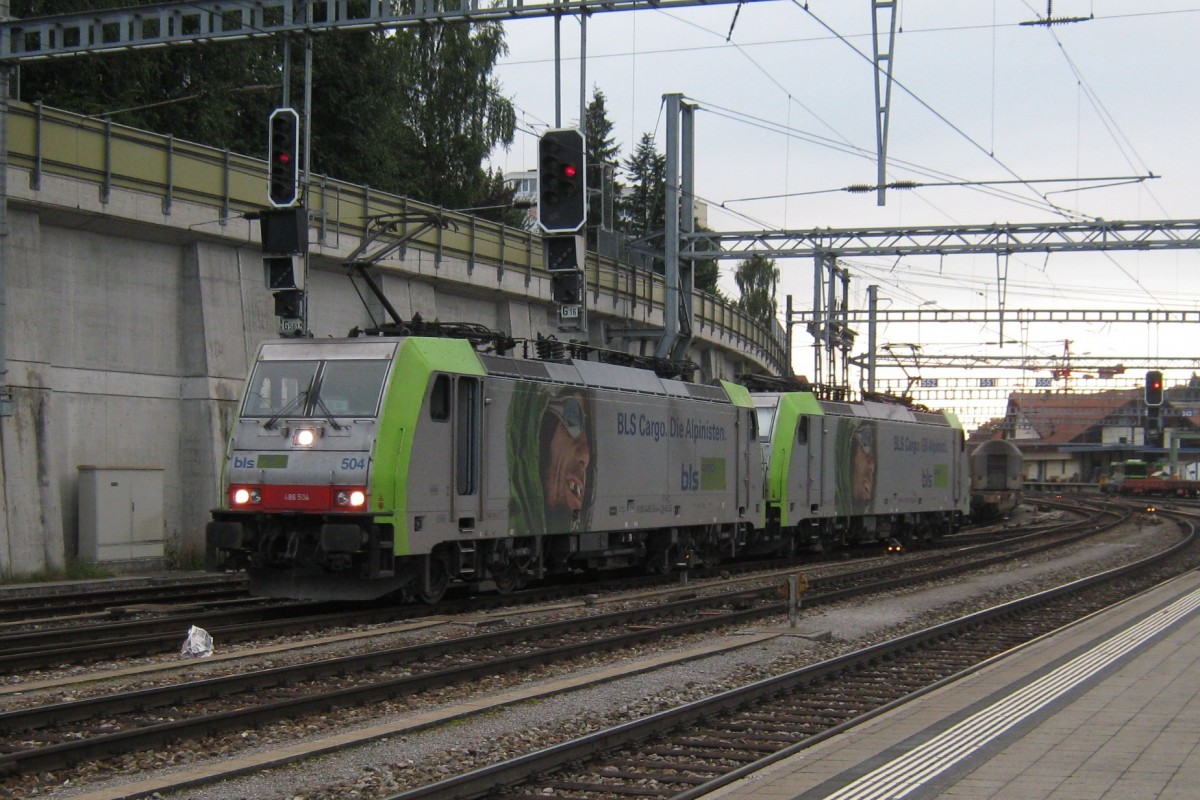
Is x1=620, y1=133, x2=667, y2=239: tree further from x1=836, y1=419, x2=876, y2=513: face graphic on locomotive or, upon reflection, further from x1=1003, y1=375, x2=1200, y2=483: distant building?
x1=836, y1=419, x2=876, y2=513: face graphic on locomotive

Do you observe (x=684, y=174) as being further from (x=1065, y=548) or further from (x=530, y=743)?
(x=530, y=743)

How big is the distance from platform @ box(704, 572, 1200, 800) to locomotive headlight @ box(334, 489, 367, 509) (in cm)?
662

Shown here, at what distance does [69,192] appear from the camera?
2194 cm

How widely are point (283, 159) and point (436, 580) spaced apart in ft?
18.5

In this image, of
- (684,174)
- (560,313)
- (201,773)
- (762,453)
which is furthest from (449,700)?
(684,174)

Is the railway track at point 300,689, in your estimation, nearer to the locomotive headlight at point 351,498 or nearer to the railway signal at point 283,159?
the locomotive headlight at point 351,498

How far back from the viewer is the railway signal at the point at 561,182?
17562 millimetres

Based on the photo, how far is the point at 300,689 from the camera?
1109 centimetres

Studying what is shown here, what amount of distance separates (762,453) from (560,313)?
25.4 ft

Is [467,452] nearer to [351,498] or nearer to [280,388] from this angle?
[351,498]

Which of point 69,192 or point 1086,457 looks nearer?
point 69,192

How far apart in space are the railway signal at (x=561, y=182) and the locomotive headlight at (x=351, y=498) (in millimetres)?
4364

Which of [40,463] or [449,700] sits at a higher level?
[40,463]

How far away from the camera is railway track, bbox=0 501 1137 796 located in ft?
29.0
